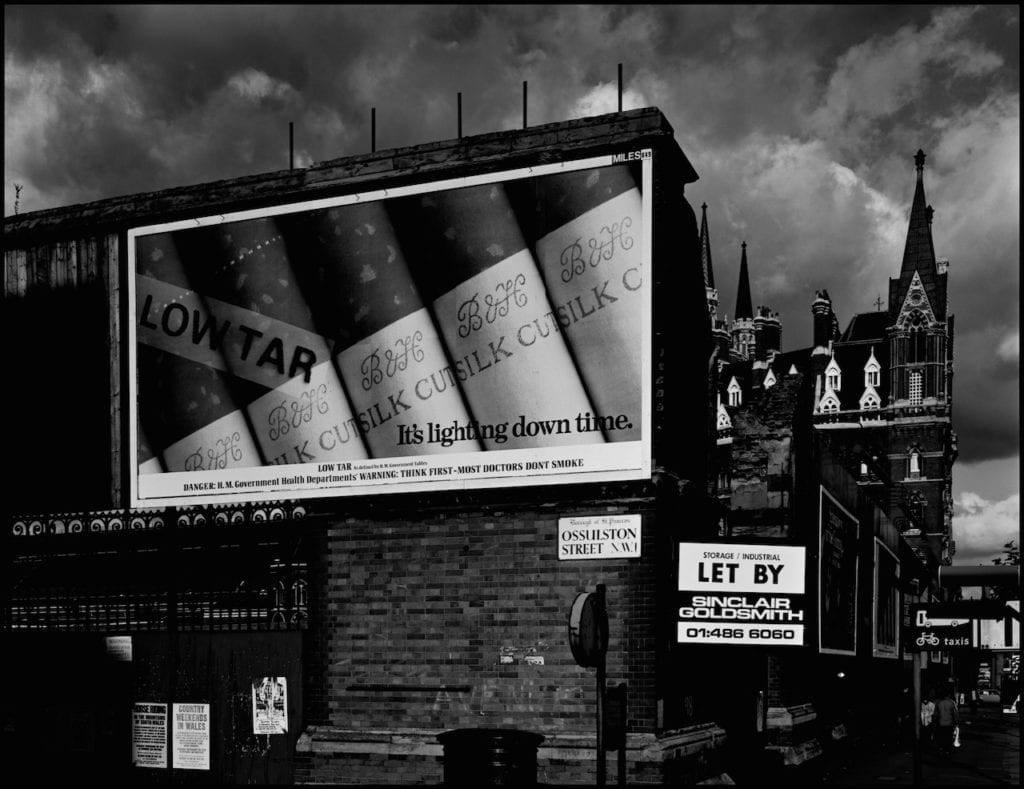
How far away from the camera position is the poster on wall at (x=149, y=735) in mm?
14883

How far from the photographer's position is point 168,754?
14.8 metres

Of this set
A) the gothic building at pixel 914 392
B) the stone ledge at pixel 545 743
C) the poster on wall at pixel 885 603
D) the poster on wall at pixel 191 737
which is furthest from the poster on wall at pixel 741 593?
the gothic building at pixel 914 392

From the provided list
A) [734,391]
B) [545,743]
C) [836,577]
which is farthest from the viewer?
[734,391]

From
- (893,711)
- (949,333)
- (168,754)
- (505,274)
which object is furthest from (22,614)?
(949,333)

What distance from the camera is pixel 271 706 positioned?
47.5ft

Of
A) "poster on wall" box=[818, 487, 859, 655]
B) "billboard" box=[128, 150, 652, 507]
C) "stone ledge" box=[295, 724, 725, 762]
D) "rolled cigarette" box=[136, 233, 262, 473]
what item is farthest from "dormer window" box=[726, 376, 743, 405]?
"billboard" box=[128, 150, 652, 507]

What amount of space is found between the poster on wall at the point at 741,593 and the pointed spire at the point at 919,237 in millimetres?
83823

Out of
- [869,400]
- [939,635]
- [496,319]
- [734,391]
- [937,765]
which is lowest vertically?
[937,765]

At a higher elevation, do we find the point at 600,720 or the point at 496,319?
the point at 496,319

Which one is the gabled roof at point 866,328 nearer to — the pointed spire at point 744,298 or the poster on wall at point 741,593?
the pointed spire at point 744,298

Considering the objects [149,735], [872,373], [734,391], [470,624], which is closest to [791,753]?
[470,624]

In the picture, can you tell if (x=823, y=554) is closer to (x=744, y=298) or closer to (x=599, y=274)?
(x=599, y=274)

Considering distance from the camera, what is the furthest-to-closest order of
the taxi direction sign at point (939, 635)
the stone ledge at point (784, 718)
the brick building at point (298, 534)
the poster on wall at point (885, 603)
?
the poster on wall at point (885, 603)
the stone ledge at point (784, 718)
the taxi direction sign at point (939, 635)
the brick building at point (298, 534)

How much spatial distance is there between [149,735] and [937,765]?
14.7 m
